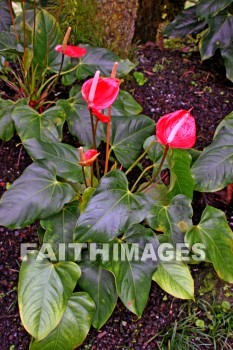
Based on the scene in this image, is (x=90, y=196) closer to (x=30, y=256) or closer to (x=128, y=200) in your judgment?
(x=128, y=200)

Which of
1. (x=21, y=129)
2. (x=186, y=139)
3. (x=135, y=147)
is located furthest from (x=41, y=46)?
(x=186, y=139)

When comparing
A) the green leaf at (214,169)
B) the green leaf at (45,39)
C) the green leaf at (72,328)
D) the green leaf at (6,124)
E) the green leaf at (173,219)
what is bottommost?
the green leaf at (72,328)

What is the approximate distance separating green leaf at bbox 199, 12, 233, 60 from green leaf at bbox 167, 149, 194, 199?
0.72m

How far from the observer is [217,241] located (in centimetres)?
168

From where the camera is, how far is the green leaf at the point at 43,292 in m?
1.48

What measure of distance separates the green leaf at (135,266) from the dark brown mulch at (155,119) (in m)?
0.18

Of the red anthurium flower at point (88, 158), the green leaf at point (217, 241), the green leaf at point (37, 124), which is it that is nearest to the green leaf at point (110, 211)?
the red anthurium flower at point (88, 158)

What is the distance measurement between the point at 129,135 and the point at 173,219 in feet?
1.27

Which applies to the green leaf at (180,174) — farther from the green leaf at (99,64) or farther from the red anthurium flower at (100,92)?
the green leaf at (99,64)

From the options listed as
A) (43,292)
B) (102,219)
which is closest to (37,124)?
(102,219)

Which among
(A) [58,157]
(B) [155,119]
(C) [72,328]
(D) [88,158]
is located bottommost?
(C) [72,328]

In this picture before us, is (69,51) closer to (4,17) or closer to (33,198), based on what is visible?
(33,198)

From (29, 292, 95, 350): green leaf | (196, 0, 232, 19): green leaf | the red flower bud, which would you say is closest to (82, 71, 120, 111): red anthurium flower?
the red flower bud

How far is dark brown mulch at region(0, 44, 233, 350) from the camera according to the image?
169 centimetres
